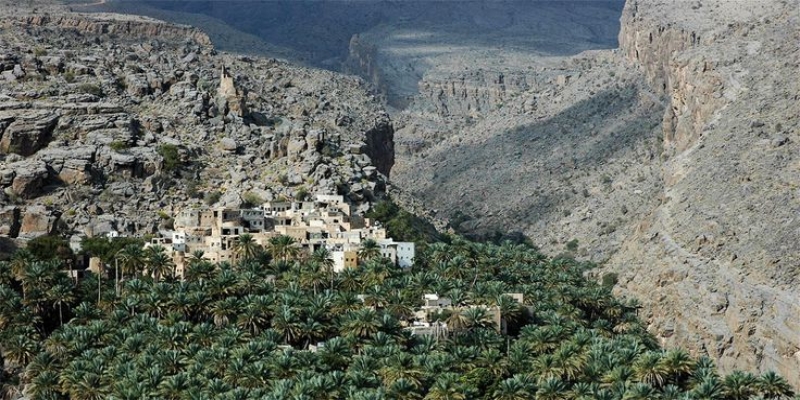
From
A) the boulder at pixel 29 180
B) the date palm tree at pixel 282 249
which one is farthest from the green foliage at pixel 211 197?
the date palm tree at pixel 282 249

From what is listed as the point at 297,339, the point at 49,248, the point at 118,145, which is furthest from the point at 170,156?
the point at 297,339

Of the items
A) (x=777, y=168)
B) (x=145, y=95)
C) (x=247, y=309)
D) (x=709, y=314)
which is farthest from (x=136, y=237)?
(x=777, y=168)

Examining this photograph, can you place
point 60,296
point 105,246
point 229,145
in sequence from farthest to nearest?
point 229,145 < point 105,246 < point 60,296

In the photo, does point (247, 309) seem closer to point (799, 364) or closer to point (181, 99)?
point (799, 364)

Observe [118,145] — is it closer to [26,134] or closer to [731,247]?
[26,134]

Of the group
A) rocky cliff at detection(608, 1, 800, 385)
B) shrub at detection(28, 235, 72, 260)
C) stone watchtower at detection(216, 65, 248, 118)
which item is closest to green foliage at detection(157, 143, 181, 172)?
stone watchtower at detection(216, 65, 248, 118)
